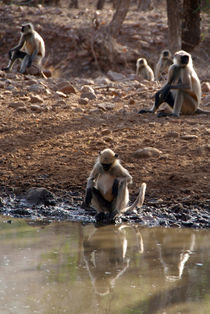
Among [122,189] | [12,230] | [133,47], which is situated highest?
[133,47]

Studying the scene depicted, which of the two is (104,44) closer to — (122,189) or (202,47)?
(202,47)

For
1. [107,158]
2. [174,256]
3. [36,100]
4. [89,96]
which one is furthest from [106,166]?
[89,96]

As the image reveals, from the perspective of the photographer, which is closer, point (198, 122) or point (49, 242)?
point (49, 242)

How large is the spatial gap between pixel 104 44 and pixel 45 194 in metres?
11.9

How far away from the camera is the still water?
387 centimetres

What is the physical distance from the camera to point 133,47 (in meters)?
19.2

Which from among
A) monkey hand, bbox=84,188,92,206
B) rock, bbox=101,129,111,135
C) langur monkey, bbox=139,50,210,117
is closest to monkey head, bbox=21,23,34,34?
langur monkey, bbox=139,50,210,117

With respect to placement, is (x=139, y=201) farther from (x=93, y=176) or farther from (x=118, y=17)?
(x=118, y=17)

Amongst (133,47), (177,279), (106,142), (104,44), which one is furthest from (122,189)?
(133,47)

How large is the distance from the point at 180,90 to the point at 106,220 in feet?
12.2

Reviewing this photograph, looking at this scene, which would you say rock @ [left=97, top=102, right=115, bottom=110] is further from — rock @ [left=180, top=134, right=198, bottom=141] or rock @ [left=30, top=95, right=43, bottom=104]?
rock @ [left=180, top=134, right=198, bottom=141]

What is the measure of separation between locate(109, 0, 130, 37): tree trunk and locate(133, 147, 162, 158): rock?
434 inches

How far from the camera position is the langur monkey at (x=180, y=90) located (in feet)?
29.2

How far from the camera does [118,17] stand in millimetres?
17797
